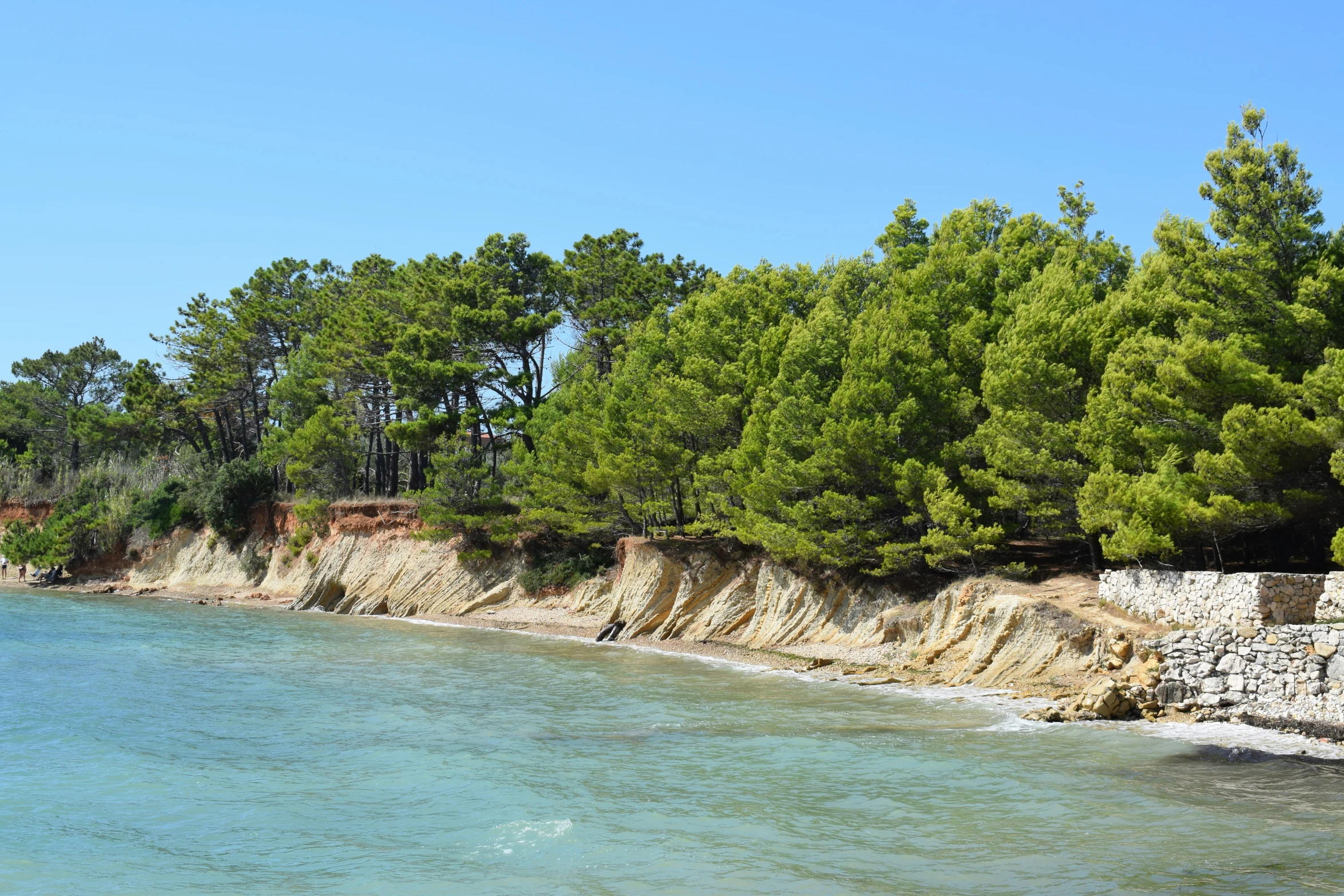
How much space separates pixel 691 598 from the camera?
43.9 metres

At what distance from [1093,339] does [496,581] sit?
34.4 m

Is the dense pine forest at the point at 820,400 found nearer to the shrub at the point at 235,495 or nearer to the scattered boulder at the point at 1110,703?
the shrub at the point at 235,495

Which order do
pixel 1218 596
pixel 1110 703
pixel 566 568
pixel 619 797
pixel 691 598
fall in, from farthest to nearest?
pixel 566 568 < pixel 691 598 < pixel 1218 596 < pixel 1110 703 < pixel 619 797

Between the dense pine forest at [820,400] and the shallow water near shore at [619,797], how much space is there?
7.82m

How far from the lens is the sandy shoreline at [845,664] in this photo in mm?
21375

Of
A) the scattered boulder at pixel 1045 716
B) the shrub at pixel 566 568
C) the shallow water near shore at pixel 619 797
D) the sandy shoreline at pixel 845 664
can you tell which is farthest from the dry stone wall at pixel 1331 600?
the shrub at pixel 566 568

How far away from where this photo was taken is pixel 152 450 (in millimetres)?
94812

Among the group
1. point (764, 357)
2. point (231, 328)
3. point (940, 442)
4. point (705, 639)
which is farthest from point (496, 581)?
point (231, 328)

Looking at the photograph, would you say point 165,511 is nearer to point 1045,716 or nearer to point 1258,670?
point 1045,716

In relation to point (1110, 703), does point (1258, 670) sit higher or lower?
higher

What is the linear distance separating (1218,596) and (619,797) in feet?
49.4

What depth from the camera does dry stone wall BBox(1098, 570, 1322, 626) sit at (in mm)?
23188

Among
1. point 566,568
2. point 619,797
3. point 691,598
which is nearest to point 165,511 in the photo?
point 566,568

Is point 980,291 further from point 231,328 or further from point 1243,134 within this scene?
point 231,328
